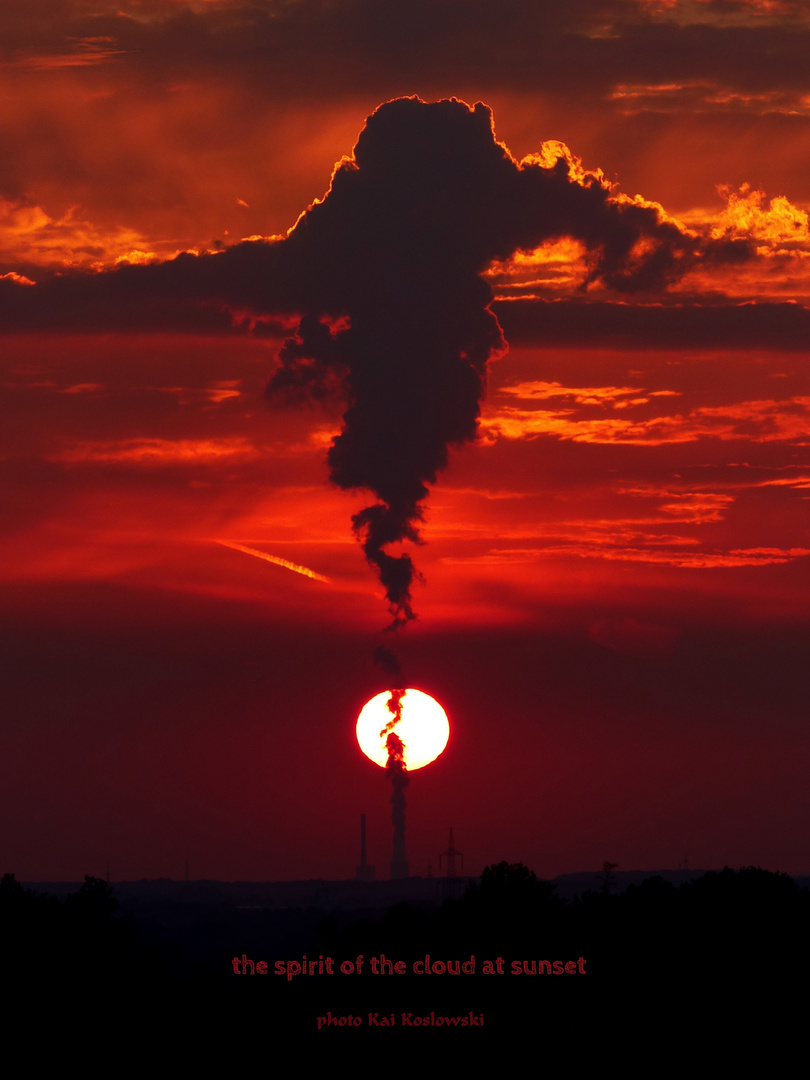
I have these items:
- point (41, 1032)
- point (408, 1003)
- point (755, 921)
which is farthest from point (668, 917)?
point (41, 1032)

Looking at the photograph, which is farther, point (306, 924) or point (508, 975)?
point (306, 924)

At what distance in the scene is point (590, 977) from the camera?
7669cm

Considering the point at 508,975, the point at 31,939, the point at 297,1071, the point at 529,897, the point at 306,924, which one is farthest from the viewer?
the point at 306,924

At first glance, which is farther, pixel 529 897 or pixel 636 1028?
pixel 529 897

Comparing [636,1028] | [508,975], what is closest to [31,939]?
[508,975]

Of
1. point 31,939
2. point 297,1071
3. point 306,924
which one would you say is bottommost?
point 297,1071

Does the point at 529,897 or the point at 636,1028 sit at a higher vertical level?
the point at 529,897

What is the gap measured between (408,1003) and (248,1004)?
25.7 ft

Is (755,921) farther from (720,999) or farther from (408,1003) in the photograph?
(408,1003)

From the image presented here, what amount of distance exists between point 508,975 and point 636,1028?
6656 millimetres

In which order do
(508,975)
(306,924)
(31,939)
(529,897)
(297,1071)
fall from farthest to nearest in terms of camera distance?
(306,924) < (529,897) < (31,939) < (508,975) < (297,1071)

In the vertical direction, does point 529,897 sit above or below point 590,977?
above

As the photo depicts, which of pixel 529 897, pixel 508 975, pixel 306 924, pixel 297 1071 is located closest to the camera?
pixel 297 1071

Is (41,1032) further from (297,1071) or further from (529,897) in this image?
(529,897)
